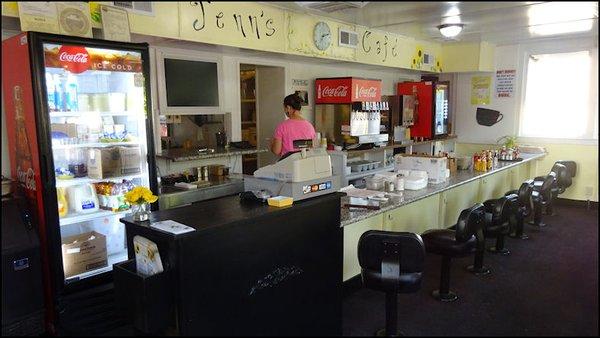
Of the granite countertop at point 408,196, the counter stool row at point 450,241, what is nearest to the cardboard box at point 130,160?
the granite countertop at point 408,196

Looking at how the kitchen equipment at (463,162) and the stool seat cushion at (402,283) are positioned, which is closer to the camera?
the stool seat cushion at (402,283)

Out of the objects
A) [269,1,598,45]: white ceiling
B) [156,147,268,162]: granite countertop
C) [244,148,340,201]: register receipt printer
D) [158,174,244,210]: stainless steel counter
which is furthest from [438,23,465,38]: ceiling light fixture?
[156,147,268,162]: granite countertop

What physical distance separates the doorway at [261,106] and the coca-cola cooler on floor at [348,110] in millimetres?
609

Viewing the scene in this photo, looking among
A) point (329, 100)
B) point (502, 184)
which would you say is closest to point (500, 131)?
point (502, 184)

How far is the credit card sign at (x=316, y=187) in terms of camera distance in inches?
100

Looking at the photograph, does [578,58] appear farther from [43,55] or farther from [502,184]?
[502,184]

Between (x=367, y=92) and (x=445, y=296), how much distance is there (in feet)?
10.7

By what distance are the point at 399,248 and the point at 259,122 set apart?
3.70 m

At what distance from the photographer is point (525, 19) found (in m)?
1.14

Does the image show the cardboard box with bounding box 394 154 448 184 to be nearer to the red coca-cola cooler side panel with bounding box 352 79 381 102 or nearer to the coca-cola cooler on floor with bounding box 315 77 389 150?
the coca-cola cooler on floor with bounding box 315 77 389 150

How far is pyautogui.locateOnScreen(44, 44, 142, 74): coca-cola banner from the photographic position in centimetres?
295

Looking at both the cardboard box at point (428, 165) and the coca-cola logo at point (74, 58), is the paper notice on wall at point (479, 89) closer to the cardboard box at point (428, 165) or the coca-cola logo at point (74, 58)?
the cardboard box at point (428, 165)

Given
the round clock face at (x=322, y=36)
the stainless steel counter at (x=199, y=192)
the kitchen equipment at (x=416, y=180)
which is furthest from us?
the round clock face at (x=322, y=36)

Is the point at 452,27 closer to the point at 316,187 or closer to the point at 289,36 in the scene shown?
the point at 316,187
